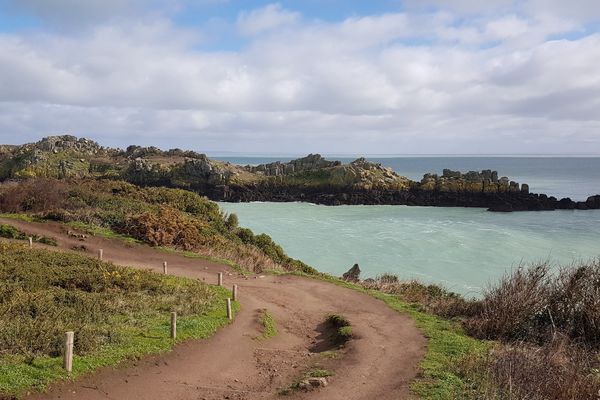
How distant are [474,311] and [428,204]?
5807 centimetres

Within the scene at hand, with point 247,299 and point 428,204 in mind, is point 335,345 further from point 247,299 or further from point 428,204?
point 428,204

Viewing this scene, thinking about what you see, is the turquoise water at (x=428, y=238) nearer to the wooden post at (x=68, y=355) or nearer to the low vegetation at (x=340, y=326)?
the low vegetation at (x=340, y=326)

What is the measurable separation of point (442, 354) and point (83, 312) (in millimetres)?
10103

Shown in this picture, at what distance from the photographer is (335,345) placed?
50.9 ft

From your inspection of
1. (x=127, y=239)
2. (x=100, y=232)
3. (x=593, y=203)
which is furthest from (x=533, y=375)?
(x=593, y=203)

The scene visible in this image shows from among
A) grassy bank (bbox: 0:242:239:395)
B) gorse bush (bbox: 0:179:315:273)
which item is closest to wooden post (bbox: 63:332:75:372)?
grassy bank (bbox: 0:242:239:395)

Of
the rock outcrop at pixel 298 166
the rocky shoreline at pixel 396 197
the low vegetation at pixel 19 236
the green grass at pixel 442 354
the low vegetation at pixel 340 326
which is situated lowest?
the low vegetation at pixel 340 326

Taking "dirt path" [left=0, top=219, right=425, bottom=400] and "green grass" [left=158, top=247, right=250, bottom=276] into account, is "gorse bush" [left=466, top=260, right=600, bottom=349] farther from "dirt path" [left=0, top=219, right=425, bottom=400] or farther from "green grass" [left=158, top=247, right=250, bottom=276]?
"green grass" [left=158, top=247, right=250, bottom=276]

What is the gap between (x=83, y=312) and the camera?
13867 mm

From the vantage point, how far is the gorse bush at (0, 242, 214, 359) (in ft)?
37.7

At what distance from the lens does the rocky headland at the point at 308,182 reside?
7412 centimetres

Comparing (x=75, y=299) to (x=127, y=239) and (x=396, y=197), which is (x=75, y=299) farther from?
(x=396, y=197)

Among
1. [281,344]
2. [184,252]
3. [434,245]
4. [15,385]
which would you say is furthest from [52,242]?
[434,245]

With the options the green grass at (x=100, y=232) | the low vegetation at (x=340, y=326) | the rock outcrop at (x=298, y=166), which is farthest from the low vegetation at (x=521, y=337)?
the rock outcrop at (x=298, y=166)
